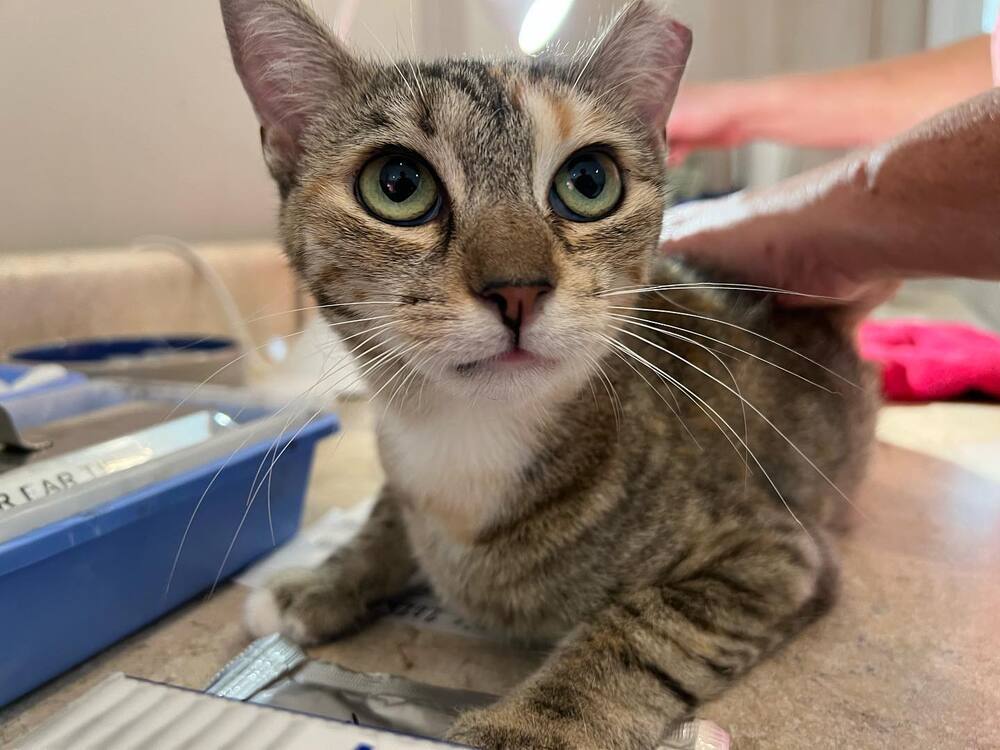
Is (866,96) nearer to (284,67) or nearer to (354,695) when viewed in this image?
(284,67)

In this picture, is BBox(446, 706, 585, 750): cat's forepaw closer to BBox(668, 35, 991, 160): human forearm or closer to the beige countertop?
the beige countertop

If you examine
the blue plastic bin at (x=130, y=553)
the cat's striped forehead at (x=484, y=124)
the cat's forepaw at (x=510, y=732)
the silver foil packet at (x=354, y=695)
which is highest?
the cat's striped forehead at (x=484, y=124)

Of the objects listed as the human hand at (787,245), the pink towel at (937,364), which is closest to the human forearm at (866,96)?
the pink towel at (937,364)

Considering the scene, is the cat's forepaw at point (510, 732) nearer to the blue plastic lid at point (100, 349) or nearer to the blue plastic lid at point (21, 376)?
the blue plastic lid at point (21, 376)

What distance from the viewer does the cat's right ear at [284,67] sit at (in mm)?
790

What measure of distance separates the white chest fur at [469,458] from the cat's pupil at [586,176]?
0.25 meters

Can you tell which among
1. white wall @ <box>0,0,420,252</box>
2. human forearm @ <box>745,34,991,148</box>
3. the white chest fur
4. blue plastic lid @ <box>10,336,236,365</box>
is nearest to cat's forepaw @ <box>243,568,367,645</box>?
the white chest fur

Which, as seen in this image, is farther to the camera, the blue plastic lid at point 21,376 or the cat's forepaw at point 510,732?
the blue plastic lid at point 21,376

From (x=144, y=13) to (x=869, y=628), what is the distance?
5.90ft

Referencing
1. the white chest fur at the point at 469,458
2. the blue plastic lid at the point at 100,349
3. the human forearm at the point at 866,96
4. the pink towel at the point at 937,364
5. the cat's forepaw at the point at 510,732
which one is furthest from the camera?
the pink towel at the point at 937,364

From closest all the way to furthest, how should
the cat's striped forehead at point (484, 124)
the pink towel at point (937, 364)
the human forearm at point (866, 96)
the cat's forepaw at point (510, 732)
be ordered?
1. the cat's forepaw at point (510, 732)
2. the cat's striped forehead at point (484, 124)
3. the human forearm at point (866, 96)
4. the pink towel at point (937, 364)

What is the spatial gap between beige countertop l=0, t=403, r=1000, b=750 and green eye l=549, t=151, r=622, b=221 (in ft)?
1.64

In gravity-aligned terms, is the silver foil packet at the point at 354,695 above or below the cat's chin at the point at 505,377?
below

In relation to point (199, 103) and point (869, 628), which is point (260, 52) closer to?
point (869, 628)
